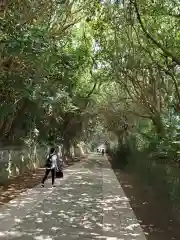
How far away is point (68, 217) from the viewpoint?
10336mm

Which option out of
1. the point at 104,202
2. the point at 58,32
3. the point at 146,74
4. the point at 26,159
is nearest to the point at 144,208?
the point at 104,202

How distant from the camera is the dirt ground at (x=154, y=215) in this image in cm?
966

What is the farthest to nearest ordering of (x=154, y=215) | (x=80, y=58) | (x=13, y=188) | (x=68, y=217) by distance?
(x=80, y=58) < (x=13, y=188) < (x=154, y=215) < (x=68, y=217)

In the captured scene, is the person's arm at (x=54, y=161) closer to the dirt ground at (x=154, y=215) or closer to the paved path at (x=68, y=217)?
the paved path at (x=68, y=217)

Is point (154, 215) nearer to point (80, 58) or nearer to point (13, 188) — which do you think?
point (13, 188)

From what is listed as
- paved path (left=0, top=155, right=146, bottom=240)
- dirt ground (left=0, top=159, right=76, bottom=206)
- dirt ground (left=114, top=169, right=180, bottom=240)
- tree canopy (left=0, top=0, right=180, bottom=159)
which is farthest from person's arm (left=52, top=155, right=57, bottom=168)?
dirt ground (left=114, top=169, right=180, bottom=240)

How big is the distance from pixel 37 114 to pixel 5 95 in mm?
4933

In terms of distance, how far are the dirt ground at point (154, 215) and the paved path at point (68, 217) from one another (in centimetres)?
30

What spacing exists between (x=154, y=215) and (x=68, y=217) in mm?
2735

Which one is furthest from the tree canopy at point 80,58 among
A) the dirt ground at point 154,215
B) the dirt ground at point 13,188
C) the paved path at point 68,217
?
the dirt ground at point 154,215

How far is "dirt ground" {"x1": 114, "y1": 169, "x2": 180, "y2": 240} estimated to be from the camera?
966cm

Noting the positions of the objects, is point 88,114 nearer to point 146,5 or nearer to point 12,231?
point 146,5

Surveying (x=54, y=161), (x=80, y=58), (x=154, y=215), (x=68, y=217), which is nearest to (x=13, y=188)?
(x=54, y=161)

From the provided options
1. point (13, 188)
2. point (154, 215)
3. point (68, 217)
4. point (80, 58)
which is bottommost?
point (154, 215)
